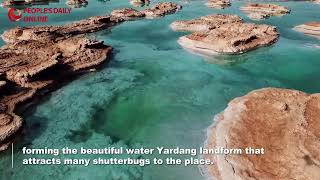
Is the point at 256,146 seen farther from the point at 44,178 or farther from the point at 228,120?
the point at 44,178

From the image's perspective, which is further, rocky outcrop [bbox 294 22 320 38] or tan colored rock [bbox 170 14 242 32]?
tan colored rock [bbox 170 14 242 32]

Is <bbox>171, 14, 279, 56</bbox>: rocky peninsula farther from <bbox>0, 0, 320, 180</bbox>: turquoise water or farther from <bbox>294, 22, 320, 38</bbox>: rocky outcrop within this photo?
<bbox>294, 22, 320, 38</bbox>: rocky outcrop

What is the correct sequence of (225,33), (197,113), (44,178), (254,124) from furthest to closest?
(225,33), (197,113), (254,124), (44,178)

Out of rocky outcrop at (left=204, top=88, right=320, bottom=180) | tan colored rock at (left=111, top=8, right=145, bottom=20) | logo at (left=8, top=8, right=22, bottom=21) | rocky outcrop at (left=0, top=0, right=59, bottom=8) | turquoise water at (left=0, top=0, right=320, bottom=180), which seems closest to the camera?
rocky outcrop at (left=204, top=88, right=320, bottom=180)

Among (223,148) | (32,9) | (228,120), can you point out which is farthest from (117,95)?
(32,9)

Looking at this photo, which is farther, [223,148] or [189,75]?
[189,75]

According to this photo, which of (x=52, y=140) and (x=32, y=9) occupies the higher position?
(x=32, y=9)

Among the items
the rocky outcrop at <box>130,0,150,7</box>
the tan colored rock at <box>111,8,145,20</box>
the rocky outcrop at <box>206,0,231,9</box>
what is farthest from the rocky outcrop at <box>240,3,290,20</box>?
the rocky outcrop at <box>130,0,150,7</box>

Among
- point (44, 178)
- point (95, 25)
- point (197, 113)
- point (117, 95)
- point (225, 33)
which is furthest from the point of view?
point (95, 25)
